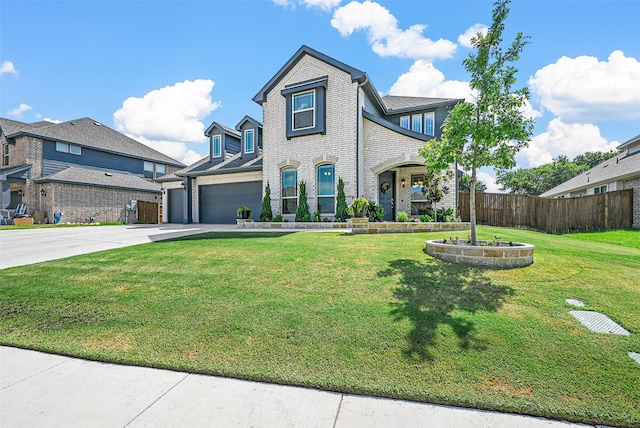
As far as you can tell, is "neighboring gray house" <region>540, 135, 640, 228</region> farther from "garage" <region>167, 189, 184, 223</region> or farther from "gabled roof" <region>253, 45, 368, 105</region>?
"garage" <region>167, 189, 184, 223</region>

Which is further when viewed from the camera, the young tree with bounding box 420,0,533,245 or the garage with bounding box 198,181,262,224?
the garage with bounding box 198,181,262,224

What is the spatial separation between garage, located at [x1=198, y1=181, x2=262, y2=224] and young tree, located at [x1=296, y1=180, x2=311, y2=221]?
3.63m

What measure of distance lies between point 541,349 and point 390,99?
17.4 meters

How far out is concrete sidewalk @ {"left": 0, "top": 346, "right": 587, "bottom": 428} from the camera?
6.75ft

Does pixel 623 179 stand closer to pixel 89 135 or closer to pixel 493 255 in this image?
pixel 493 255

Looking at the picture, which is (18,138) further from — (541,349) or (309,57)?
(541,349)

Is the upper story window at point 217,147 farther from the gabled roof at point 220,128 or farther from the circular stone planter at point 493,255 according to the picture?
the circular stone planter at point 493,255

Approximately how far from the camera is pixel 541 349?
2.87 m

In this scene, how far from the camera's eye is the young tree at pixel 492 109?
18.0 ft

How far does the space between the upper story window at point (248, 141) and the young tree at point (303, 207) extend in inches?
224

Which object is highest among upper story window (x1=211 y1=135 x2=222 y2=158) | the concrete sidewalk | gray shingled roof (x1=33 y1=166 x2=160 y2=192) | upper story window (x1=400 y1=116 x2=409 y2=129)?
upper story window (x1=400 y1=116 x2=409 y2=129)

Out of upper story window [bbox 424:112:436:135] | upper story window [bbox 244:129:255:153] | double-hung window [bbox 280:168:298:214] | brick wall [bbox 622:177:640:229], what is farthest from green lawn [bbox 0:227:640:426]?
brick wall [bbox 622:177:640:229]

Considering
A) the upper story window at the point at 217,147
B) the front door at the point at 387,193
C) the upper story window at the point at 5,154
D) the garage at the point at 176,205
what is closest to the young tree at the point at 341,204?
the front door at the point at 387,193

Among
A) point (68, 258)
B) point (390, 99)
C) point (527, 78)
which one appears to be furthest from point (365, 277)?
point (390, 99)
